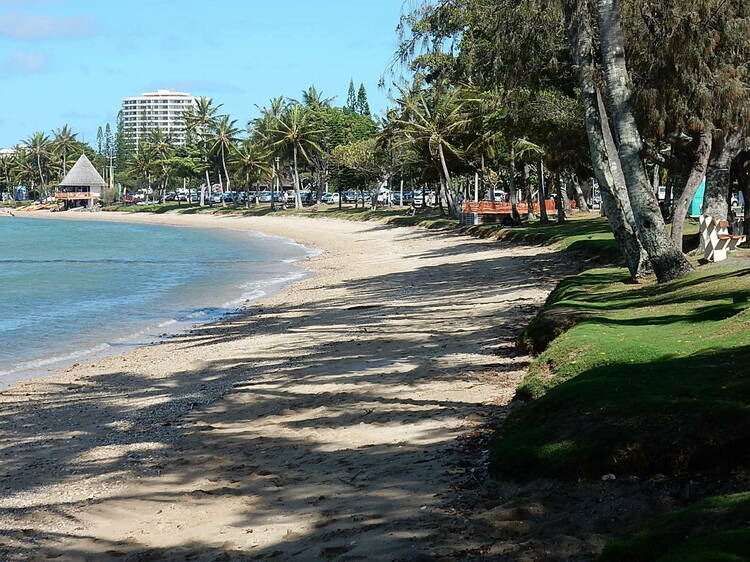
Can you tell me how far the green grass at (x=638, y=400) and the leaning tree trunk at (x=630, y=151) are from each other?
4.15 meters

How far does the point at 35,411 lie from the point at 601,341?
7589 mm

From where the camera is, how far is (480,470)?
7105mm

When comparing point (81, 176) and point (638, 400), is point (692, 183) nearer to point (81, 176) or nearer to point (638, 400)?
point (638, 400)

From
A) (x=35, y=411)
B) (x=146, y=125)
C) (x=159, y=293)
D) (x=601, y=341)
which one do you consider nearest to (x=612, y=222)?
(x=601, y=341)

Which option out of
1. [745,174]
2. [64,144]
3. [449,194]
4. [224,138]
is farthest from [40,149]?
[745,174]

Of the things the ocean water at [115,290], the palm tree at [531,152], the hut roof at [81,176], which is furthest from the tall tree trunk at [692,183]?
the hut roof at [81,176]

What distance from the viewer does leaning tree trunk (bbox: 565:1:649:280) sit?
16938mm

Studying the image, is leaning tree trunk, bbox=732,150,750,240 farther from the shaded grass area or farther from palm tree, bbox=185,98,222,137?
palm tree, bbox=185,98,222,137

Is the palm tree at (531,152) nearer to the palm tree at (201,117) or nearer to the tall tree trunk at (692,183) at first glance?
the tall tree trunk at (692,183)

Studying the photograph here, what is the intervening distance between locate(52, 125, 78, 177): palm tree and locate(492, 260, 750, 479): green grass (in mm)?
146276

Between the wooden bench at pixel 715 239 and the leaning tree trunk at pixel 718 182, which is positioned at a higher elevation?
the leaning tree trunk at pixel 718 182

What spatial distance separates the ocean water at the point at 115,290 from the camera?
20.1 meters

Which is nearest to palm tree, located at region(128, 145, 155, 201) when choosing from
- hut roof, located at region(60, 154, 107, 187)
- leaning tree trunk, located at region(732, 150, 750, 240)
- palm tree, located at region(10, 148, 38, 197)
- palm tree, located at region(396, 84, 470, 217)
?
hut roof, located at region(60, 154, 107, 187)

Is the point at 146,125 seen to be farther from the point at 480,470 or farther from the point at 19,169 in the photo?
the point at 480,470
